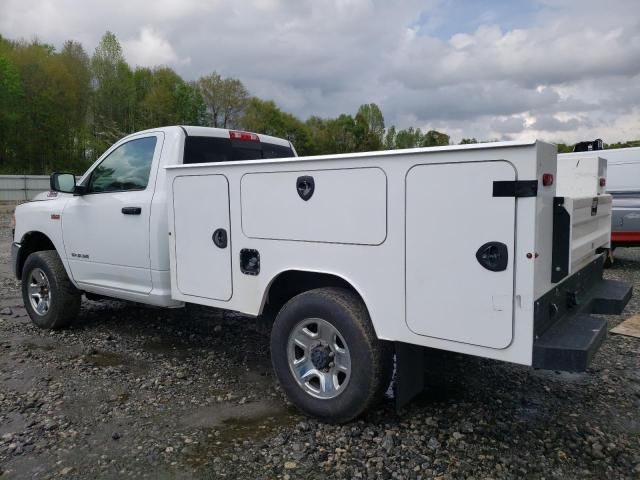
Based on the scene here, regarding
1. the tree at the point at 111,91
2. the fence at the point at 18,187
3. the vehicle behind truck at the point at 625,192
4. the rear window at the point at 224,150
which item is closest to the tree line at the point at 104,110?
the tree at the point at 111,91

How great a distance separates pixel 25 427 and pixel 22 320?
322cm

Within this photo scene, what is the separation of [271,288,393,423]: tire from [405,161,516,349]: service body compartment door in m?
0.36

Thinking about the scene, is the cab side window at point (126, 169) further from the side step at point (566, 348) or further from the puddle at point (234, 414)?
the side step at point (566, 348)

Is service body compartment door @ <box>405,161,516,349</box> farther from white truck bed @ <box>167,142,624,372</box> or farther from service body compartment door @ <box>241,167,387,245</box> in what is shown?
service body compartment door @ <box>241,167,387,245</box>

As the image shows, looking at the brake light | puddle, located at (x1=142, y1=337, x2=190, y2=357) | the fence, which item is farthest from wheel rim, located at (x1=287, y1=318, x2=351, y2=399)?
the fence

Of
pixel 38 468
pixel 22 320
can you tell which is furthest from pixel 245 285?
pixel 22 320

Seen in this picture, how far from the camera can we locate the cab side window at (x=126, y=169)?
16.4 feet

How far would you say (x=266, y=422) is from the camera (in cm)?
375

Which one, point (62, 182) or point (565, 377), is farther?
point (62, 182)

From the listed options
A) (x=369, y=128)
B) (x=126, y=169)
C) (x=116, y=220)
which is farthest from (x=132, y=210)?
(x=369, y=128)

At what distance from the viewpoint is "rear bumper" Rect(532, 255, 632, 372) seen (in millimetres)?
2846

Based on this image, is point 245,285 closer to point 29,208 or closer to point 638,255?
point 29,208

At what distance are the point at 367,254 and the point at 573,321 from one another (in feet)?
4.31

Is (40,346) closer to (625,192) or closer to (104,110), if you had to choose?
(625,192)
